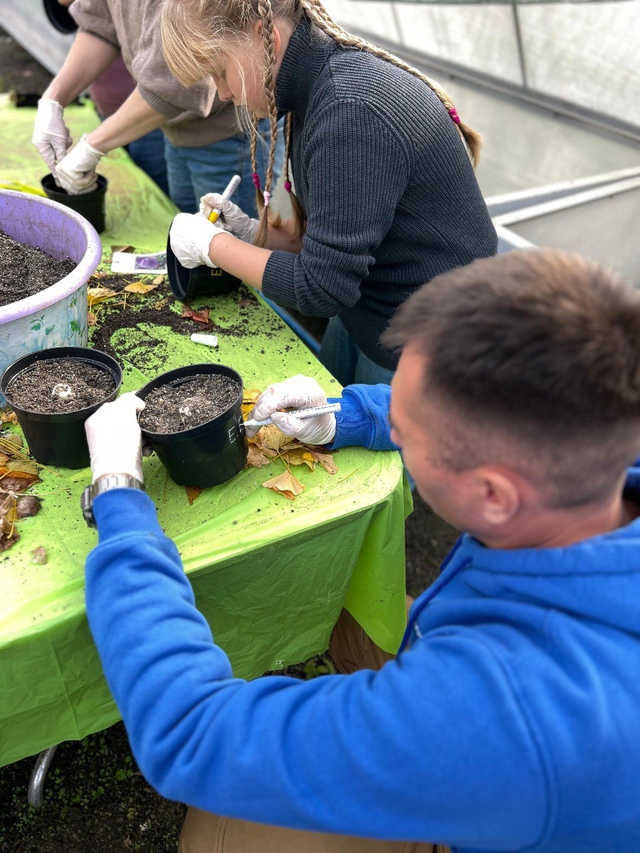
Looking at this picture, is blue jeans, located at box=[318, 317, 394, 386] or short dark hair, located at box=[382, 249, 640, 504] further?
blue jeans, located at box=[318, 317, 394, 386]

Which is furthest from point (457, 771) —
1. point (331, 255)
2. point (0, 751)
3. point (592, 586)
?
point (331, 255)

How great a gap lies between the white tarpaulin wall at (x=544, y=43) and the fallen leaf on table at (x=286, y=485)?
377cm

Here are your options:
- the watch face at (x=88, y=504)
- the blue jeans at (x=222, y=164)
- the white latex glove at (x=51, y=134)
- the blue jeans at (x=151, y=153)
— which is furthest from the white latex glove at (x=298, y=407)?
the blue jeans at (x=151, y=153)

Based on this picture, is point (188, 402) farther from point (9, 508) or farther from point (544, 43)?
point (544, 43)

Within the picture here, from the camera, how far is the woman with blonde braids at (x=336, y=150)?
1430mm

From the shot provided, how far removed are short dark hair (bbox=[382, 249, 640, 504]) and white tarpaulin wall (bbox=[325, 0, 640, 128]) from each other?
3843mm

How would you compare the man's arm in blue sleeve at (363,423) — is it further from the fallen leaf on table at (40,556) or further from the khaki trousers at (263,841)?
the khaki trousers at (263,841)

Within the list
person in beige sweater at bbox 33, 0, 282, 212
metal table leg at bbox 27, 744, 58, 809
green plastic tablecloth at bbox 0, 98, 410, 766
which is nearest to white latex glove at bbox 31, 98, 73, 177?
person in beige sweater at bbox 33, 0, 282, 212

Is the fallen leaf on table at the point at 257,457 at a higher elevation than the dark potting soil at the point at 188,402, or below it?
below

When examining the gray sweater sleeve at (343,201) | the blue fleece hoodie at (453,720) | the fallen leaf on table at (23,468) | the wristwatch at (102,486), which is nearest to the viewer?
the blue fleece hoodie at (453,720)

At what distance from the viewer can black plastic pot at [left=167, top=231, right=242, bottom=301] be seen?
1815mm

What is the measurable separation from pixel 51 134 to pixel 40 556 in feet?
5.84

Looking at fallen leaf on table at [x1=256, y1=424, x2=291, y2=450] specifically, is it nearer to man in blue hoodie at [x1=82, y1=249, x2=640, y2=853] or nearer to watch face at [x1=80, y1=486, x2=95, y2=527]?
watch face at [x1=80, y1=486, x2=95, y2=527]

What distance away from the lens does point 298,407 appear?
1.40 metres
